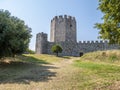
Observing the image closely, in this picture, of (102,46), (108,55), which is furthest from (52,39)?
(108,55)

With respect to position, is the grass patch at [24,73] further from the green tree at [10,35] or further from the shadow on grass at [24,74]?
the green tree at [10,35]

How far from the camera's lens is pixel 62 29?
51.3 metres

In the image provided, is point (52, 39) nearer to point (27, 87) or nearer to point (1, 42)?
point (1, 42)

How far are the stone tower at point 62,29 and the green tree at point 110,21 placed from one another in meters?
39.6

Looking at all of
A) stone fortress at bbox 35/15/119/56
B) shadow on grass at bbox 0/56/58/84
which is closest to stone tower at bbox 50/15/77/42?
stone fortress at bbox 35/15/119/56

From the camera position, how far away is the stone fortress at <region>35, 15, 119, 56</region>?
46.1 m

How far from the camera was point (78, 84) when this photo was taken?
31.7ft

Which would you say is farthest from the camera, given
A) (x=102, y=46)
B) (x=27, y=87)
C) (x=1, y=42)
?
(x=102, y=46)

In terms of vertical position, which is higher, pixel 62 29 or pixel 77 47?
pixel 62 29

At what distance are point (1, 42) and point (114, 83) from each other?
411 inches

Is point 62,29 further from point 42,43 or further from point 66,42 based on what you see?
Result: point 42,43

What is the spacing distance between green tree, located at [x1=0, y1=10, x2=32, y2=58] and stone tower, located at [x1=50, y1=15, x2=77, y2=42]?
31809mm

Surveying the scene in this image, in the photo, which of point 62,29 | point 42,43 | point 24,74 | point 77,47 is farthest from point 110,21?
point 62,29

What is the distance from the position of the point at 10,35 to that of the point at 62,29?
34411mm
